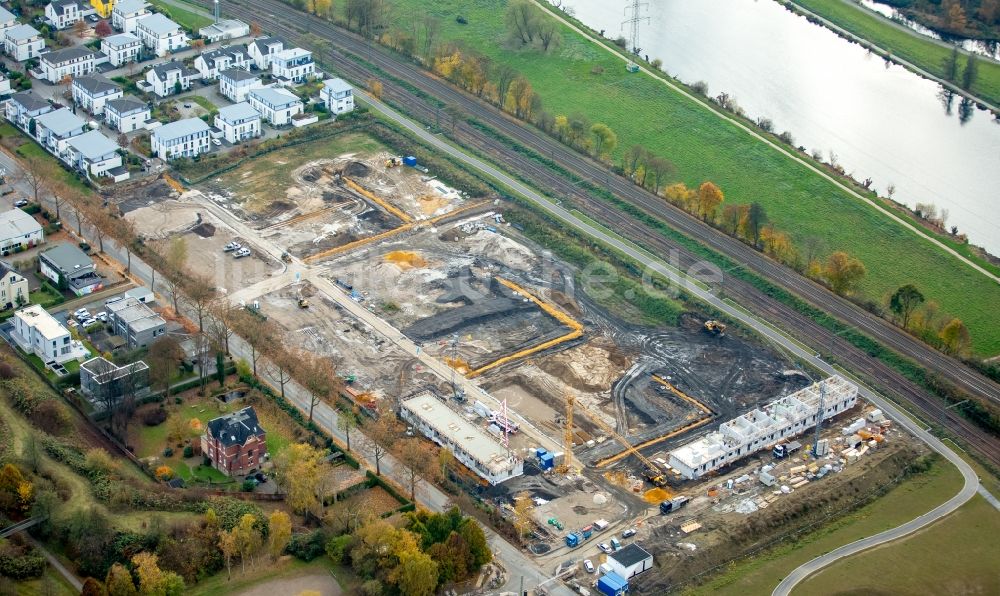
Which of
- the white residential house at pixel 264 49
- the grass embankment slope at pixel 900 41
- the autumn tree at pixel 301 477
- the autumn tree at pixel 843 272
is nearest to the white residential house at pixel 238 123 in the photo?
the white residential house at pixel 264 49

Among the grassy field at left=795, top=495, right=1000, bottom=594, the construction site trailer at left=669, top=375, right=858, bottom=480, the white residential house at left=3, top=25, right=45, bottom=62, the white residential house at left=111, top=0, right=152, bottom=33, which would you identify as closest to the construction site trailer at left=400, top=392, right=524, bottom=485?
the construction site trailer at left=669, top=375, right=858, bottom=480

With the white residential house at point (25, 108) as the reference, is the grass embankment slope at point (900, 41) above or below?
above

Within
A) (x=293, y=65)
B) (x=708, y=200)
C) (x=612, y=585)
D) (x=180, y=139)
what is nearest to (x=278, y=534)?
(x=612, y=585)

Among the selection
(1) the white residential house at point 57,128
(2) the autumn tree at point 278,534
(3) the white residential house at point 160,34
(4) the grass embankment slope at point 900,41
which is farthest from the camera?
(4) the grass embankment slope at point 900,41

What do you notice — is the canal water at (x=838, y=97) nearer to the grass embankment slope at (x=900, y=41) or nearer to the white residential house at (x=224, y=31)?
the grass embankment slope at (x=900, y=41)

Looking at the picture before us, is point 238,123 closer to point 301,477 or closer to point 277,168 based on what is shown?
point 277,168

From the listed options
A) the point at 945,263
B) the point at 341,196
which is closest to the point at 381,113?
the point at 341,196

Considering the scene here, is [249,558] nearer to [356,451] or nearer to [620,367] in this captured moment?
[356,451]

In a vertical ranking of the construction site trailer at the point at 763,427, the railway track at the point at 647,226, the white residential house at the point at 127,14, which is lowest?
the construction site trailer at the point at 763,427
